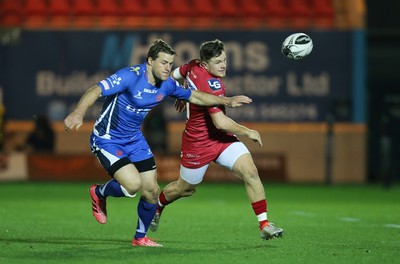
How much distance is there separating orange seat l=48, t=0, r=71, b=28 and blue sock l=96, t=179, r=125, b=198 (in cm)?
1414

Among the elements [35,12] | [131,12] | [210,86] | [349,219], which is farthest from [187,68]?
[35,12]

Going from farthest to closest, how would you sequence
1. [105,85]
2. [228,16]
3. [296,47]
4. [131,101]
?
[228,16]
[296,47]
[131,101]
[105,85]

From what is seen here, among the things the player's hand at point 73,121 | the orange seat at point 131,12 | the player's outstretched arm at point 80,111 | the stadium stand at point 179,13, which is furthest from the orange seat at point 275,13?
the player's hand at point 73,121

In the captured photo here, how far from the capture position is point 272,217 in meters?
13.8

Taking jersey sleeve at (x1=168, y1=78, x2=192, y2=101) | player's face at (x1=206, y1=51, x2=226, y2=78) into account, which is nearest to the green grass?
jersey sleeve at (x1=168, y1=78, x2=192, y2=101)

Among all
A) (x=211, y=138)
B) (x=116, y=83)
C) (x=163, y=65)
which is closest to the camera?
(x=116, y=83)

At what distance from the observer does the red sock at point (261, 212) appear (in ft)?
32.3

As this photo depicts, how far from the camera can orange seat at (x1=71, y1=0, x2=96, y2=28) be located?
78.8 ft

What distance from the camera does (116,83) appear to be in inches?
370

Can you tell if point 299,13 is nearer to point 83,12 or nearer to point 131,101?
point 83,12

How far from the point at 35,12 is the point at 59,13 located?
638 millimetres

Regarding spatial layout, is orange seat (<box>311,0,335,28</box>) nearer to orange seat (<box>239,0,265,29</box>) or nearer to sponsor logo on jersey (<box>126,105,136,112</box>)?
orange seat (<box>239,0,265,29</box>)

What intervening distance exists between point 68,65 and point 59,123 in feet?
4.63

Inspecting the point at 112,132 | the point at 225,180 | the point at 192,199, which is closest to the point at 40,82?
the point at 225,180
